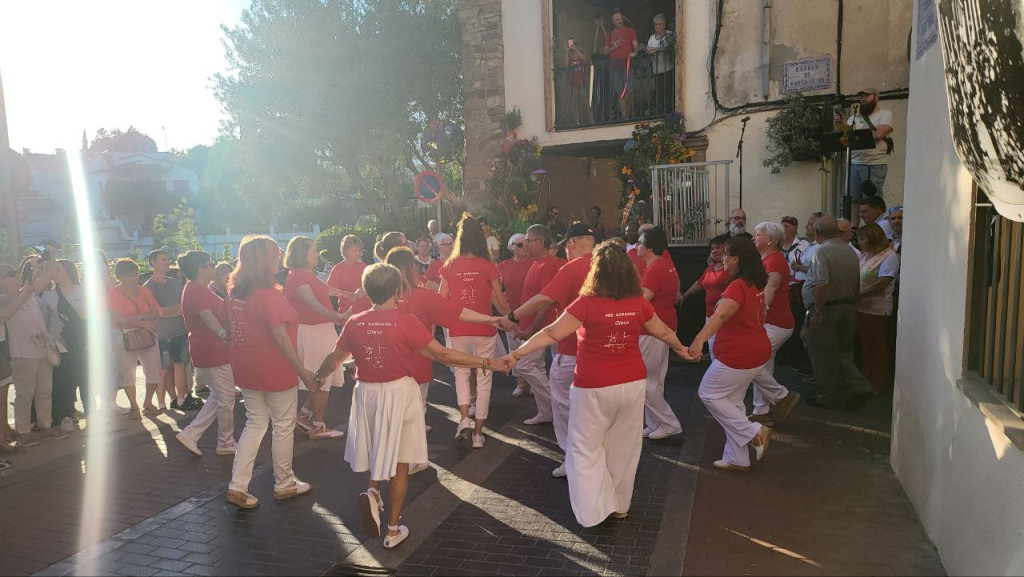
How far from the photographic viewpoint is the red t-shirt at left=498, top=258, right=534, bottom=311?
7426mm

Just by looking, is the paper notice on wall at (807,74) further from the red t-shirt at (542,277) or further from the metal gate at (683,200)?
the red t-shirt at (542,277)

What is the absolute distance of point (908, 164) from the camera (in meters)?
5.36

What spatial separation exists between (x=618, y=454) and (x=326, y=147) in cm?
2097

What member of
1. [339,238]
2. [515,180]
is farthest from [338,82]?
[515,180]

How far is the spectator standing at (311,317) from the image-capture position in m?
6.38

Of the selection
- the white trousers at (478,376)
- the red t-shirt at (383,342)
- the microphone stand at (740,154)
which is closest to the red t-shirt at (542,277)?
the white trousers at (478,376)

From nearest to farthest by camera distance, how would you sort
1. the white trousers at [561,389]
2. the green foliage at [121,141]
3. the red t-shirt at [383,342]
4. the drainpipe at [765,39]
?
the red t-shirt at [383,342]
the white trousers at [561,389]
the drainpipe at [765,39]
the green foliage at [121,141]

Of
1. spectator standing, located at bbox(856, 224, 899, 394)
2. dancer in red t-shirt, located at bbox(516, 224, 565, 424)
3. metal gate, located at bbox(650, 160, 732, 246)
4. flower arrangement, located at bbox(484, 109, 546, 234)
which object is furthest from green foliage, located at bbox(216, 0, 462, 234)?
spectator standing, located at bbox(856, 224, 899, 394)

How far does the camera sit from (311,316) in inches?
270

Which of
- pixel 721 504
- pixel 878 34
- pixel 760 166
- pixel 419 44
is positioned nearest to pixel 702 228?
pixel 760 166

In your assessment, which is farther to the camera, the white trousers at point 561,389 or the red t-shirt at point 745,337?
the white trousers at point 561,389

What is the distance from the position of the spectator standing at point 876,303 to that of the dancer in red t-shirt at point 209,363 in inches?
252

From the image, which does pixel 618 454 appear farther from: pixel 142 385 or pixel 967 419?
pixel 142 385

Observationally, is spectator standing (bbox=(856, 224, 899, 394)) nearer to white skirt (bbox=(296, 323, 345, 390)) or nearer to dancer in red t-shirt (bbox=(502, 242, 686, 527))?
dancer in red t-shirt (bbox=(502, 242, 686, 527))
